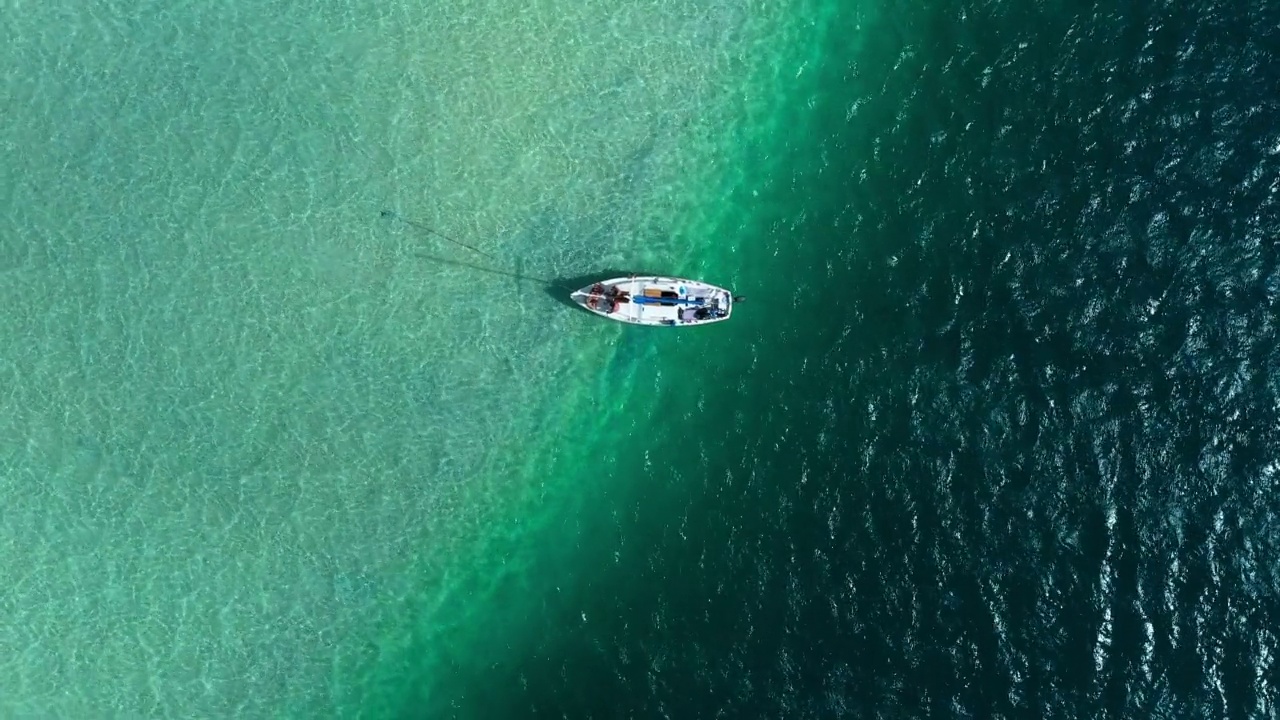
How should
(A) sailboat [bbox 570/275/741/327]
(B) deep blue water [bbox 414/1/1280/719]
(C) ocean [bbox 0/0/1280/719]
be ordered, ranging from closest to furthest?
(B) deep blue water [bbox 414/1/1280/719] < (C) ocean [bbox 0/0/1280/719] < (A) sailboat [bbox 570/275/741/327]

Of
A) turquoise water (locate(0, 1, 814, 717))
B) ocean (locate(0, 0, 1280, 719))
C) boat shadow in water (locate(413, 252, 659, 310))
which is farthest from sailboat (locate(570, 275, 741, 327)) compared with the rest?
turquoise water (locate(0, 1, 814, 717))

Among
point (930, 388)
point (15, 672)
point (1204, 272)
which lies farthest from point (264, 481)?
point (1204, 272)

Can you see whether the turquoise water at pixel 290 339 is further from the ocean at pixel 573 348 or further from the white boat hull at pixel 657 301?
the white boat hull at pixel 657 301

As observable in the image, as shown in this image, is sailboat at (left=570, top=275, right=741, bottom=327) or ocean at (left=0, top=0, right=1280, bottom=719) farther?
sailboat at (left=570, top=275, right=741, bottom=327)

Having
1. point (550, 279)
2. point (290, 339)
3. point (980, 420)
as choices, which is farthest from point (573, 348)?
point (980, 420)

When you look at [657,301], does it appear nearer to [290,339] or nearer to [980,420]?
[980,420]

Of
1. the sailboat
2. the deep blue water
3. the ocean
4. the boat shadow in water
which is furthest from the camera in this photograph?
the boat shadow in water

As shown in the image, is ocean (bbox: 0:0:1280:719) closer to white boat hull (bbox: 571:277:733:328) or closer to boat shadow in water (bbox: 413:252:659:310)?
boat shadow in water (bbox: 413:252:659:310)
